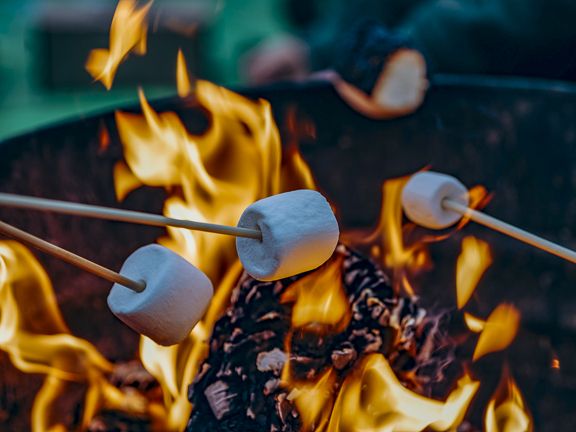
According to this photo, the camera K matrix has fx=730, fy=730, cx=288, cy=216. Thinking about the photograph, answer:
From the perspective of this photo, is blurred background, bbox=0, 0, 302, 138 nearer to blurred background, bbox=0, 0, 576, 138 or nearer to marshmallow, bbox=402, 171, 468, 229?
blurred background, bbox=0, 0, 576, 138

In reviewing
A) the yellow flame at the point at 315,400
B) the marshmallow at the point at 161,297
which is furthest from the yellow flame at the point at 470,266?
the marshmallow at the point at 161,297

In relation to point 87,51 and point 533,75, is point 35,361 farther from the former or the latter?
point 87,51

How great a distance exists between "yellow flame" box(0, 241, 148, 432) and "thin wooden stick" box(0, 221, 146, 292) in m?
0.32

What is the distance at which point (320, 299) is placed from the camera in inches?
30.8

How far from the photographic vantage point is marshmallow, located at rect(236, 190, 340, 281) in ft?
1.97

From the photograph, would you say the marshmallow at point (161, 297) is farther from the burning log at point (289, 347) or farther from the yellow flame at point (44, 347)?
the yellow flame at point (44, 347)

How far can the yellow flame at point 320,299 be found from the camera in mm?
768

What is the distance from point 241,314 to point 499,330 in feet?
1.23

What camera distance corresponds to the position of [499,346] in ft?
3.16

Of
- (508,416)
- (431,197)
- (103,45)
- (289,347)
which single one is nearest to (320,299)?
(289,347)

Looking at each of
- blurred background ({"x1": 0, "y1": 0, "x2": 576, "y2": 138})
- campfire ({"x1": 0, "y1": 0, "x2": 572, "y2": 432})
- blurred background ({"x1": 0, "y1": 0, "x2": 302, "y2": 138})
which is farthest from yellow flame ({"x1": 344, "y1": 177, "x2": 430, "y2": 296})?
blurred background ({"x1": 0, "y1": 0, "x2": 302, "y2": 138})

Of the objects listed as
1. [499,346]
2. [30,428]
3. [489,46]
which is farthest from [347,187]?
[30,428]

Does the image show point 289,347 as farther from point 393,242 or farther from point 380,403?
point 393,242

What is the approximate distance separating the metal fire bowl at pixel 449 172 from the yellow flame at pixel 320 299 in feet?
0.92
